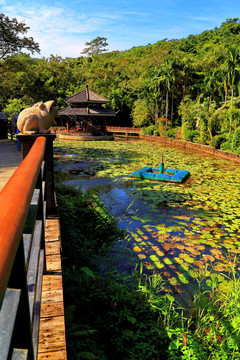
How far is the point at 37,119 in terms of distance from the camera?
3.69 m

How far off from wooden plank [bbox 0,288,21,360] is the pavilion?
28.9m

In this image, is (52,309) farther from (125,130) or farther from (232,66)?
(125,130)

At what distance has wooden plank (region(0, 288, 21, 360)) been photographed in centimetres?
51

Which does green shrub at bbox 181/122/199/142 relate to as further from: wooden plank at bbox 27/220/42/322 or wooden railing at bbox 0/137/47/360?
wooden railing at bbox 0/137/47/360

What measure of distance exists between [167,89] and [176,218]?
29.0 meters

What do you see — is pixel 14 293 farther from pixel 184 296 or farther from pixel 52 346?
pixel 184 296

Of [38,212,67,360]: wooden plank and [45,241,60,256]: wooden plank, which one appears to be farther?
[45,241,60,256]: wooden plank

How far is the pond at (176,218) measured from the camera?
16.1 feet

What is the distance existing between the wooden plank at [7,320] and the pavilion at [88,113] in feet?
94.8

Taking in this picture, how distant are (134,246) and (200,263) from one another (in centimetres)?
131

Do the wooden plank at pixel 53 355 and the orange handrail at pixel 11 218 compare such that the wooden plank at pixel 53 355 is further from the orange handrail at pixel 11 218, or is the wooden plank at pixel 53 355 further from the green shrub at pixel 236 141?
the green shrub at pixel 236 141

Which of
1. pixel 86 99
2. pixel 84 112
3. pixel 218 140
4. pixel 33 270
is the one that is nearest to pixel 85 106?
pixel 86 99

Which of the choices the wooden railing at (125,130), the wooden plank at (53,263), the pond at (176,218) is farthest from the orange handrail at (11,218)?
the wooden railing at (125,130)

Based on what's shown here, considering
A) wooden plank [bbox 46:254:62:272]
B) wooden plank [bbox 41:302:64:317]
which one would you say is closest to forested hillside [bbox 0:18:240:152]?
wooden plank [bbox 46:254:62:272]
